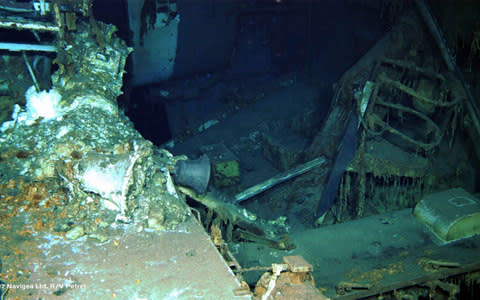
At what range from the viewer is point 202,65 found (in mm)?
7965

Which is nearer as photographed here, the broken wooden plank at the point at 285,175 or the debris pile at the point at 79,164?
the debris pile at the point at 79,164

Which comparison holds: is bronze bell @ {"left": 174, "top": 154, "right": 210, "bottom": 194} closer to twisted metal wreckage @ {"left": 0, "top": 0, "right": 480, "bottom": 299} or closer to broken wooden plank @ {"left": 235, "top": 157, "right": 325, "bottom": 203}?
twisted metal wreckage @ {"left": 0, "top": 0, "right": 480, "bottom": 299}

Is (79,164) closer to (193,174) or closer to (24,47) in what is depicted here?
(193,174)

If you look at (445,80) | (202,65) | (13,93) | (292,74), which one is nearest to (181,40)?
(202,65)

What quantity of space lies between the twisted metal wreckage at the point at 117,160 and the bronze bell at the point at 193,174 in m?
0.06

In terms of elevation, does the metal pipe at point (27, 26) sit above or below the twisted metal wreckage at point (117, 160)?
above

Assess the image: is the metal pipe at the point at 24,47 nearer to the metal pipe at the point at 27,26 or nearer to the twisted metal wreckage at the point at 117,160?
the twisted metal wreckage at the point at 117,160

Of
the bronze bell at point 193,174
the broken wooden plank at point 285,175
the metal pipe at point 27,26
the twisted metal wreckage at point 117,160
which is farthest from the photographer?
the broken wooden plank at point 285,175

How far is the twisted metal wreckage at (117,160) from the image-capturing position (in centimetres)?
235

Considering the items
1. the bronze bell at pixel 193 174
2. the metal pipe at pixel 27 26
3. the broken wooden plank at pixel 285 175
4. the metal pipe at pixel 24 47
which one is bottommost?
the broken wooden plank at pixel 285 175

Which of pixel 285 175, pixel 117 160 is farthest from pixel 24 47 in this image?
pixel 285 175

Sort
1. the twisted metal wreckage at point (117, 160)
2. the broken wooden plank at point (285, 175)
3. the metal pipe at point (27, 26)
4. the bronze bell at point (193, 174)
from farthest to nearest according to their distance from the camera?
1. the broken wooden plank at point (285, 175)
2. the metal pipe at point (27, 26)
3. the bronze bell at point (193, 174)
4. the twisted metal wreckage at point (117, 160)

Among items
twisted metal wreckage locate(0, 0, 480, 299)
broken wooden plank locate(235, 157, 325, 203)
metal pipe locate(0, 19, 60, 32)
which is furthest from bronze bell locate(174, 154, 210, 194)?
metal pipe locate(0, 19, 60, 32)

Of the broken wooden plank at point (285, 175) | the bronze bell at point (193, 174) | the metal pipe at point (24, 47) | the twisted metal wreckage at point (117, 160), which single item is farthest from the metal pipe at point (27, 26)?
the broken wooden plank at point (285, 175)
